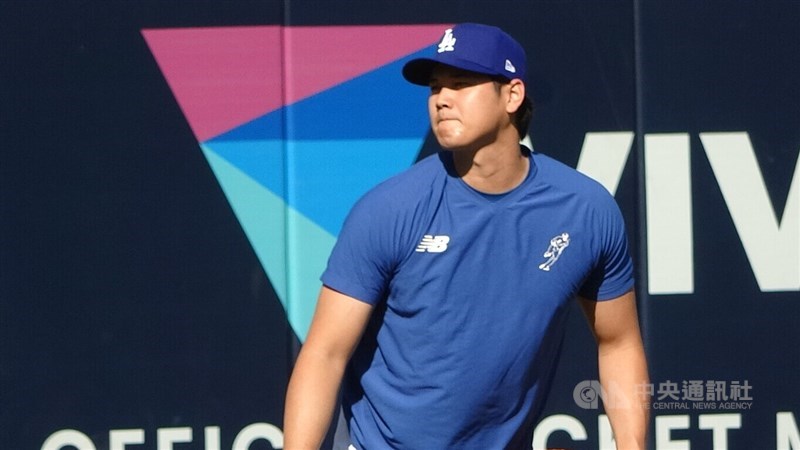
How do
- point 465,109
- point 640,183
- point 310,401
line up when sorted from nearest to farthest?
point 310,401
point 465,109
point 640,183

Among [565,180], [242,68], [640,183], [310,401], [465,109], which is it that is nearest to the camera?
[310,401]

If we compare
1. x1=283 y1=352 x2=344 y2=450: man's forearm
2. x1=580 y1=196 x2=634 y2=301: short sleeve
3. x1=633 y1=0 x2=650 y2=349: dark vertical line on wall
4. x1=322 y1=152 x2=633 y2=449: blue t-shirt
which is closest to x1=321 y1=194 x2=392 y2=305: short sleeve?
x1=322 y1=152 x2=633 y2=449: blue t-shirt

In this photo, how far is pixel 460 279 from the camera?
9.85 feet

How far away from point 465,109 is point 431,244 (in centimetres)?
32

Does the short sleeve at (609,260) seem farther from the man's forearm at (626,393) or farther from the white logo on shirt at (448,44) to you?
the white logo on shirt at (448,44)

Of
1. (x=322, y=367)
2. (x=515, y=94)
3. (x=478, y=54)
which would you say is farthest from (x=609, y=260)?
(x=322, y=367)

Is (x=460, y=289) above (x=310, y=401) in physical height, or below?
above

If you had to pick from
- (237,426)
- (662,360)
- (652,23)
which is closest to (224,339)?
(237,426)

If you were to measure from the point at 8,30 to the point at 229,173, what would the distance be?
2.89 feet

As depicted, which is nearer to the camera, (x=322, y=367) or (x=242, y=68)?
(x=322, y=367)

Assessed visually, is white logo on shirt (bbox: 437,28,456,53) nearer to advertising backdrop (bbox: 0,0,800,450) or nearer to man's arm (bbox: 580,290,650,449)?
man's arm (bbox: 580,290,650,449)

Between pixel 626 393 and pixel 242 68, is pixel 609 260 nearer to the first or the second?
pixel 626 393

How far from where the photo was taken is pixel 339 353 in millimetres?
2967

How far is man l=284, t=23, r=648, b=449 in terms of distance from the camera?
9.69ft
